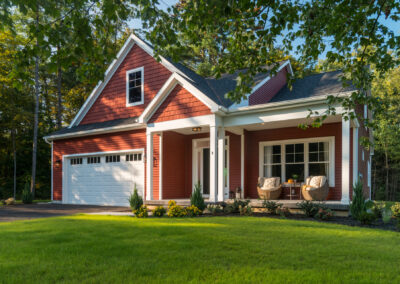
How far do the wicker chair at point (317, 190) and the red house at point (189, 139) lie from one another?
0.72m

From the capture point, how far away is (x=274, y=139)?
11.5m

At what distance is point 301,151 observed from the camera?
11070 millimetres

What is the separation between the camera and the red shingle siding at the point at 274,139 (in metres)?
10.4

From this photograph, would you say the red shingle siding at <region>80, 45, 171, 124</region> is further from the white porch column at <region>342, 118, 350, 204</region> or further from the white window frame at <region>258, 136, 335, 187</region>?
the white porch column at <region>342, 118, 350, 204</region>

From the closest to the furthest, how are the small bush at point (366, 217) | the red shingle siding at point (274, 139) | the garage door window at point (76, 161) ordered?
the small bush at point (366, 217) → the red shingle siding at point (274, 139) → the garage door window at point (76, 161)

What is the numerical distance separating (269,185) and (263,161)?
3.80 feet

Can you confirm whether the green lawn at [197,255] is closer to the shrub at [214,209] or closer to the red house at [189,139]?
the shrub at [214,209]

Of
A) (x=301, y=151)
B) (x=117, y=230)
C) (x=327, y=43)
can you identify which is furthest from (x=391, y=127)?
(x=117, y=230)

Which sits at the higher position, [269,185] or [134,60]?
[134,60]

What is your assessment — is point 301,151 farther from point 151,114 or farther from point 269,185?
point 151,114

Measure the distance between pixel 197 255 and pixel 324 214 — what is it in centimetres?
484

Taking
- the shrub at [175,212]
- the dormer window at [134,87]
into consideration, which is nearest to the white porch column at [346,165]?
the shrub at [175,212]

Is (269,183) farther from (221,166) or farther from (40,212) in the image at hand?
(40,212)

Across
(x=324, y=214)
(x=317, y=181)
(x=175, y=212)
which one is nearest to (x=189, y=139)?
→ (x=175, y=212)
